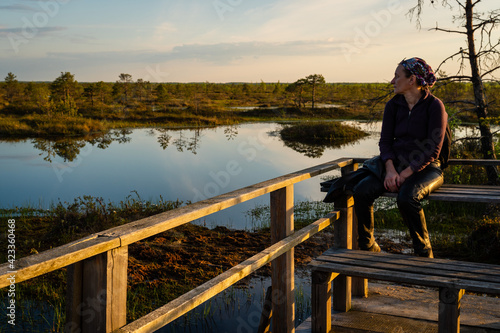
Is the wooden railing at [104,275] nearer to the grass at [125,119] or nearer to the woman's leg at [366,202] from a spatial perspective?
the woman's leg at [366,202]

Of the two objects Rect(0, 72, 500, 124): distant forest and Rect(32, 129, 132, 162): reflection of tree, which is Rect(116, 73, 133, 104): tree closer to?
Rect(0, 72, 500, 124): distant forest

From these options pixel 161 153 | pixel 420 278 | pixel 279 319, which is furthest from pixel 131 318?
pixel 161 153

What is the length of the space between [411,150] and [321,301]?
4.37 ft

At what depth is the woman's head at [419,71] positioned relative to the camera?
3.71m

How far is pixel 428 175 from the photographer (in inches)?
144

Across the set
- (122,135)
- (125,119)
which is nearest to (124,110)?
(125,119)

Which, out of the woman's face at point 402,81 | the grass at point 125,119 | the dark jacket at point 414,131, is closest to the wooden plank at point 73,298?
the dark jacket at point 414,131

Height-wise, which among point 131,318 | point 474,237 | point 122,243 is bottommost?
point 131,318

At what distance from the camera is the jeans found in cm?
346

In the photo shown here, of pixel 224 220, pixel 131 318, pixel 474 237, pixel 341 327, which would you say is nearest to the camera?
pixel 341 327

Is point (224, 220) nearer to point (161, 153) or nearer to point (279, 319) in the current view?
point (279, 319)

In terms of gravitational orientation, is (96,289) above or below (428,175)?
below

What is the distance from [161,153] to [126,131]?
32.8 feet

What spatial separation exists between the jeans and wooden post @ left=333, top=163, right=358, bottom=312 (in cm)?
15
